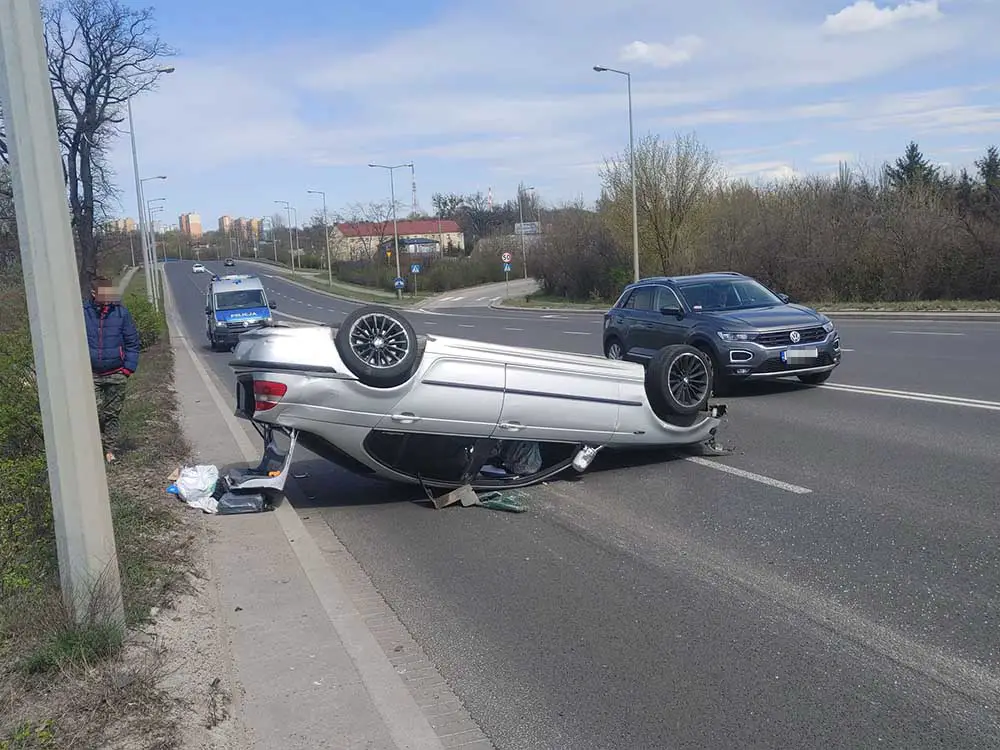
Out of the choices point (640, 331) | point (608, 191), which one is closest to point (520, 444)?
point (640, 331)

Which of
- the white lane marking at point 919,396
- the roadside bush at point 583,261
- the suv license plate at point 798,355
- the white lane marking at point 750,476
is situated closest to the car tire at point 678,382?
the white lane marking at point 750,476

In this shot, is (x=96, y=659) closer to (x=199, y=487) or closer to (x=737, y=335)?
(x=199, y=487)

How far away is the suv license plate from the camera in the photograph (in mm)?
12672

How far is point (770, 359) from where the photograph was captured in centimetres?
1259

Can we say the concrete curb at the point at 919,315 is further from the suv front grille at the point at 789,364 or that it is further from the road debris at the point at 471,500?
the road debris at the point at 471,500

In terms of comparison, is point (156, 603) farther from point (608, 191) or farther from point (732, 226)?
point (608, 191)

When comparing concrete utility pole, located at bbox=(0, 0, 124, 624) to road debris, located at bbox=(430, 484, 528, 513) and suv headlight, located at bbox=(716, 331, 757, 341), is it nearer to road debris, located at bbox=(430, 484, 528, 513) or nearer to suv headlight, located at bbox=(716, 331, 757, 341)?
road debris, located at bbox=(430, 484, 528, 513)

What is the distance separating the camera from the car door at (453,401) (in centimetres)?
737

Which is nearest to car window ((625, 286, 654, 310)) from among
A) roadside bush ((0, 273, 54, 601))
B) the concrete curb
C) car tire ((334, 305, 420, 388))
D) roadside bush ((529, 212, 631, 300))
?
car tire ((334, 305, 420, 388))

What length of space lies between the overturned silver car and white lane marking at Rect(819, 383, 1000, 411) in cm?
434

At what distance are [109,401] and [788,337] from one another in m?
8.37

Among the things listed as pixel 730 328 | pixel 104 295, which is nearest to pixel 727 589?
pixel 104 295

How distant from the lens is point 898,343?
62.7ft

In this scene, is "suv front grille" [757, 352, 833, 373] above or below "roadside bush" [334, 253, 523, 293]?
above
